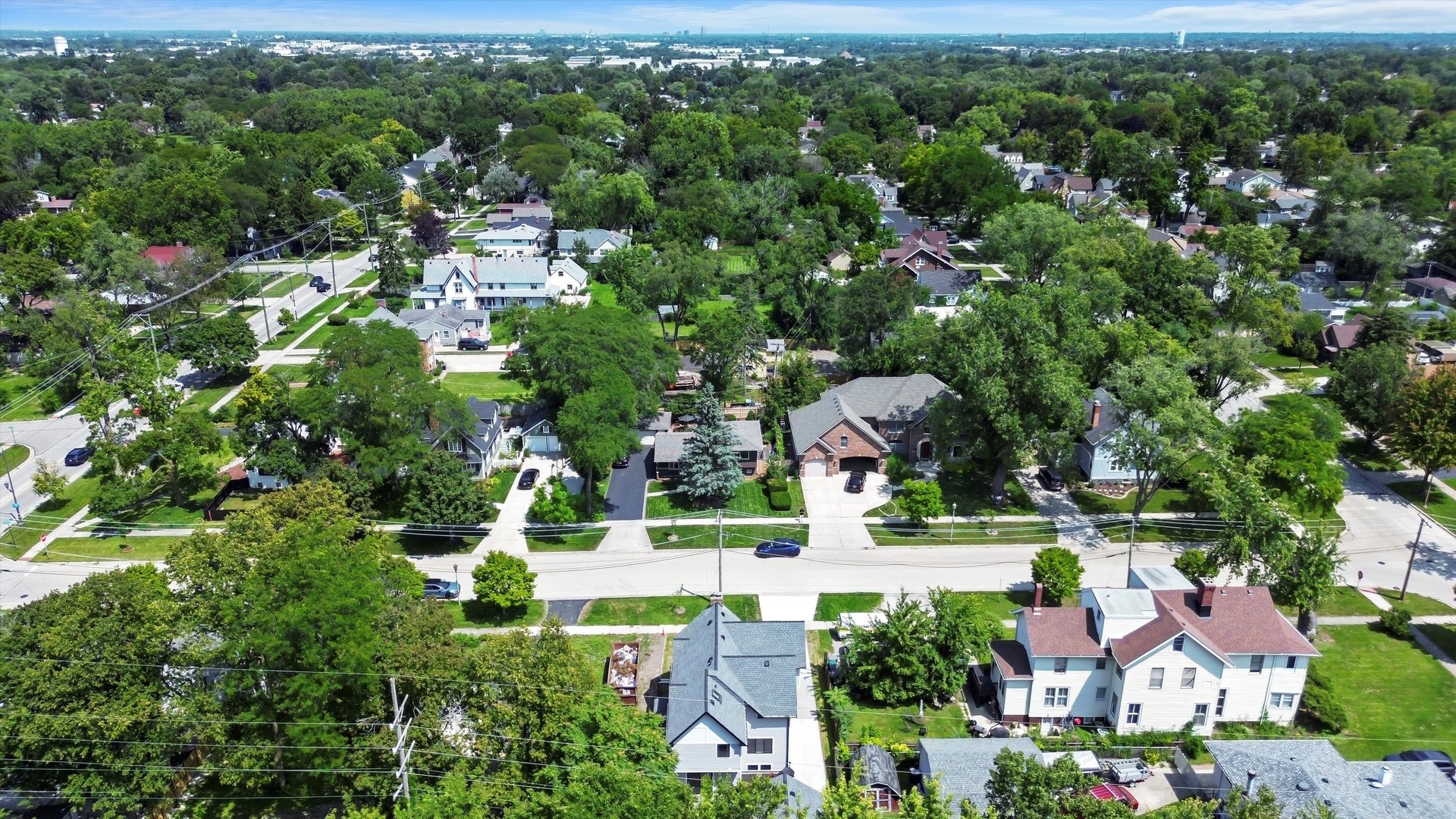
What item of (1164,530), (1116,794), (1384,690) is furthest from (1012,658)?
(1164,530)

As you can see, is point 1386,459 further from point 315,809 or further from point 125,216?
point 125,216

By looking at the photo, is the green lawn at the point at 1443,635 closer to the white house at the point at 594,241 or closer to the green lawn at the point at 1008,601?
the green lawn at the point at 1008,601

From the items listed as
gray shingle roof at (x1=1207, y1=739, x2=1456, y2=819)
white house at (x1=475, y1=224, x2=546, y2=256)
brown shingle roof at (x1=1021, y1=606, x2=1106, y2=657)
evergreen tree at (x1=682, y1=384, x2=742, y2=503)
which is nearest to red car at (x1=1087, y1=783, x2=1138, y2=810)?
gray shingle roof at (x1=1207, y1=739, x2=1456, y2=819)

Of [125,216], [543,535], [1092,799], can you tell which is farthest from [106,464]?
[125,216]

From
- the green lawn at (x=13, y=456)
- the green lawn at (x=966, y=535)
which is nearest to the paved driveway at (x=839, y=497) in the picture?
the green lawn at (x=966, y=535)

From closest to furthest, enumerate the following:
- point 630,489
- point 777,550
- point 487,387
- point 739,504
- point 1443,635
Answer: point 1443,635, point 777,550, point 739,504, point 630,489, point 487,387

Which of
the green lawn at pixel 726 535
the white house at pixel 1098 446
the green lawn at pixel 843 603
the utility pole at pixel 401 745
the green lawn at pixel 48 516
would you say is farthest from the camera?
the white house at pixel 1098 446

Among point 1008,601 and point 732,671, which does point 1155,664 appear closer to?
point 1008,601
